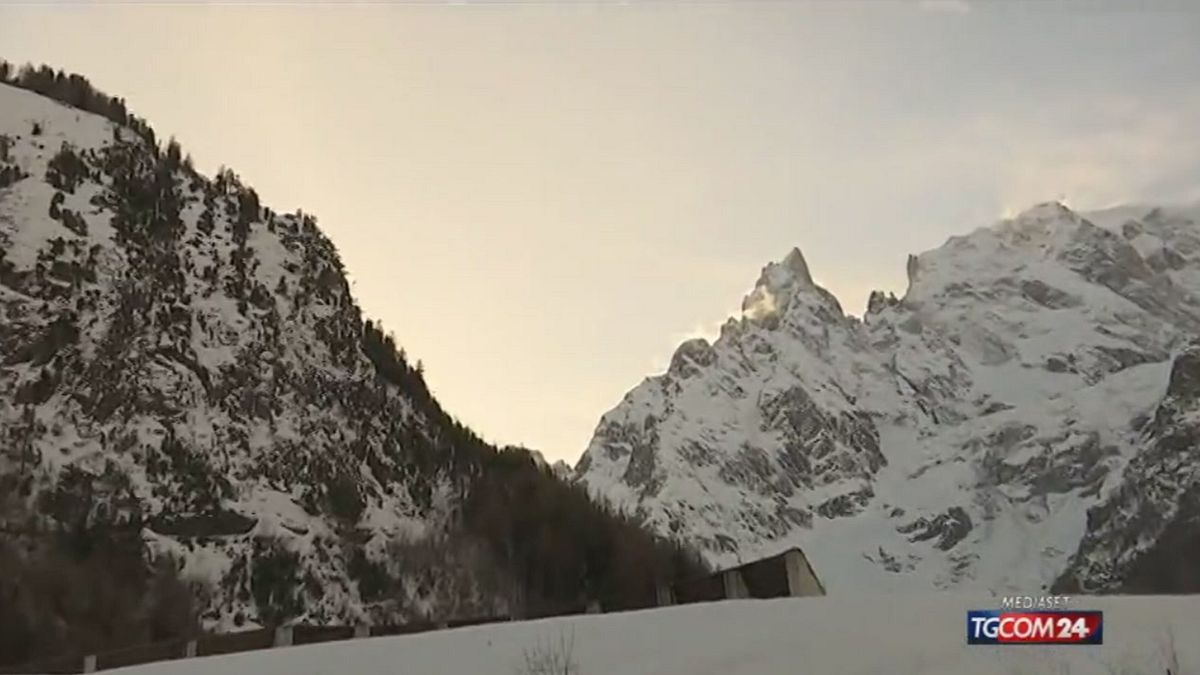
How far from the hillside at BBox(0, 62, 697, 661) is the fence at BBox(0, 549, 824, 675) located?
1554 centimetres

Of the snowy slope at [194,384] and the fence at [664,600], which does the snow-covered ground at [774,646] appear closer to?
the fence at [664,600]

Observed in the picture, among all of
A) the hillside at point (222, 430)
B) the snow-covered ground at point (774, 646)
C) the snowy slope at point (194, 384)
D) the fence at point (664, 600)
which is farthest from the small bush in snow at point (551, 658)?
the snowy slope at point (194, 384)

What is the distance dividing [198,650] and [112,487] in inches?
875

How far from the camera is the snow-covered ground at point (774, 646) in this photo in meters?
9.88

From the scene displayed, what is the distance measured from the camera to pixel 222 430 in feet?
138

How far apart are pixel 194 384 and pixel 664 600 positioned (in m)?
27.8

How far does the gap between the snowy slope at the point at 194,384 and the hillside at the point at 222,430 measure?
7 centimetres

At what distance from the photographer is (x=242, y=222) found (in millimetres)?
50031

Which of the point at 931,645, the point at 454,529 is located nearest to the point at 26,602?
the point at 454,529

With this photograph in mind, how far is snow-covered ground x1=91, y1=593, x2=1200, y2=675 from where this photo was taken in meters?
9.88

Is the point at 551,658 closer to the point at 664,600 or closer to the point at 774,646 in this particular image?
the point at 774,646

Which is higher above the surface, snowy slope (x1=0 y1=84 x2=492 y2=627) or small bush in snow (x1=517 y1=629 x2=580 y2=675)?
snowy slope (x1=0 y1=84 x2=492 y2=627)

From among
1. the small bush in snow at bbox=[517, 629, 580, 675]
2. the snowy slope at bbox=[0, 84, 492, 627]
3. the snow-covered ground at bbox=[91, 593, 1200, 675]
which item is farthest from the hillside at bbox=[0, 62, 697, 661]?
the small bush in snow at bbox=[517, 629, 580, 675]

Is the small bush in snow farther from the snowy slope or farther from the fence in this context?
the snowy slope
